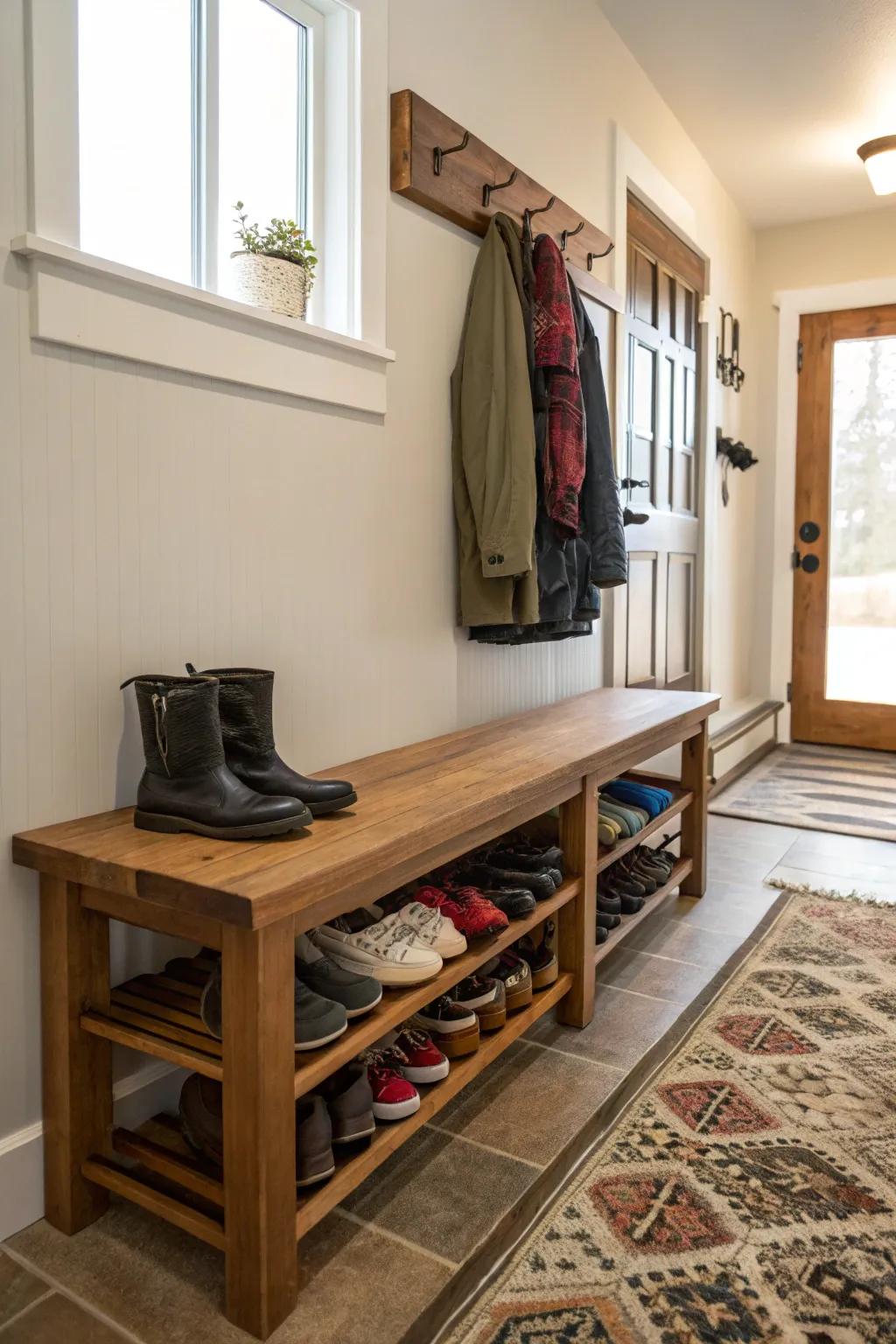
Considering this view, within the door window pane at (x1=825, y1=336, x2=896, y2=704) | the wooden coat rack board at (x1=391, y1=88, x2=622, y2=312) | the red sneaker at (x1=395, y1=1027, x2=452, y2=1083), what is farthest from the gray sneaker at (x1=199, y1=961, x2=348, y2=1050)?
the door window pane at (x1=825, y1=336, x2=896, y2=704)

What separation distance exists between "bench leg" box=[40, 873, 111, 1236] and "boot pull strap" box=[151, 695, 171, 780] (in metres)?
0.21

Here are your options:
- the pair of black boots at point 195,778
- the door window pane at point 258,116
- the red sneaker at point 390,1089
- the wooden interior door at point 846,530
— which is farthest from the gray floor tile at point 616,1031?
the wooden interior door at point 846,530

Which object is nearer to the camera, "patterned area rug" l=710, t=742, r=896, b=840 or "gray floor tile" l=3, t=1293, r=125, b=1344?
"gray floor tile" l=3, t=1293, r=125, b=1344

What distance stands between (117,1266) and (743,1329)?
787 mm

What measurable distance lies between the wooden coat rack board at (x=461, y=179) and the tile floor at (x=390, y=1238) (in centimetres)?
176

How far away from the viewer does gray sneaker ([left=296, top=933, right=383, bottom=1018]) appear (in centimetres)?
129

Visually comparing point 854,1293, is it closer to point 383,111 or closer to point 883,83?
point 383,111

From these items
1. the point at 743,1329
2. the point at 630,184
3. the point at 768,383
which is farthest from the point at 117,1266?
the point at 768,383

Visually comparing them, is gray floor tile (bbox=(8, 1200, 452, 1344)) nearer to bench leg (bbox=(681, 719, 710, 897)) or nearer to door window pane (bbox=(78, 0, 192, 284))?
door window pane (bbox=(78, 0, 192, 284))

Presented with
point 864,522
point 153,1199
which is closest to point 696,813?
point 153,1199

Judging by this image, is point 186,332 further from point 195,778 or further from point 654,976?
point 654,976

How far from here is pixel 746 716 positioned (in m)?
4.55

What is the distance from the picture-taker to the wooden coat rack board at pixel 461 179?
→ 1965 mm

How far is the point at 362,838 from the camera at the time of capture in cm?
131
